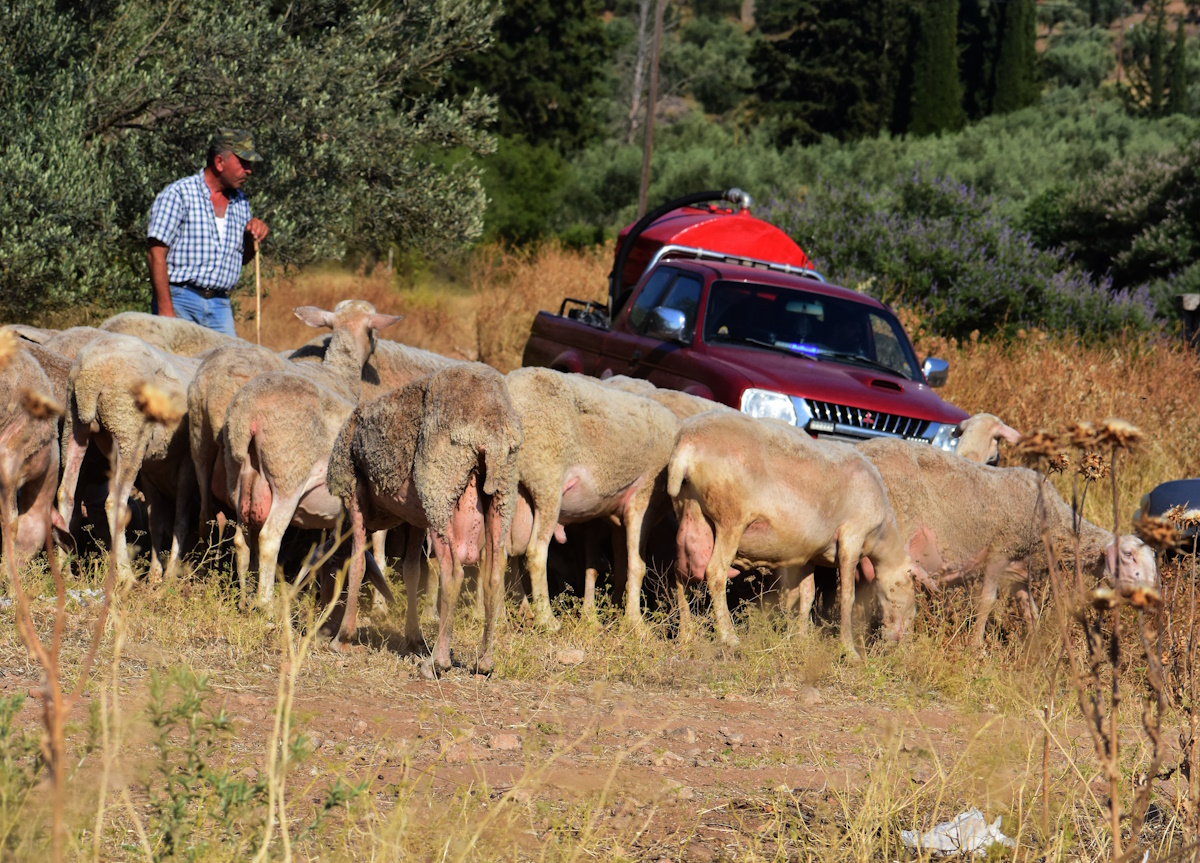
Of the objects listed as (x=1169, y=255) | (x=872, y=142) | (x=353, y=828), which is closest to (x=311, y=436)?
(x=353, y=828)

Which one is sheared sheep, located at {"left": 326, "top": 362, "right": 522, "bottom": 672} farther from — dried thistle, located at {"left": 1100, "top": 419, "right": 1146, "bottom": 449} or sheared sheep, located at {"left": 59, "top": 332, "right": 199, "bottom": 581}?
dried thistle, located at {"left": 1100, "top": 419, "right": 1146, "bottom": 449}

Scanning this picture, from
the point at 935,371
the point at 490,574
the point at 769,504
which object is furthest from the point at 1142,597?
the point at 935,371

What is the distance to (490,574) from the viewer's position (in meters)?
6.31

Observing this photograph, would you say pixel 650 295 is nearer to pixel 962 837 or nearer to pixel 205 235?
pixel 205 235

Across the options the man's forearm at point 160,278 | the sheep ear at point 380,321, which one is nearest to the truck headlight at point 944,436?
the sheep ear at point 380,321

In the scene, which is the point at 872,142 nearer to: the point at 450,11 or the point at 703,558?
the point at 450,11

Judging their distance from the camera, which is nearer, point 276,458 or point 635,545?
point 276,458

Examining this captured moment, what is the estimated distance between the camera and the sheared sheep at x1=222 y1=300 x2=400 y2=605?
7.37m

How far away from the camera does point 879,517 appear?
7.91m

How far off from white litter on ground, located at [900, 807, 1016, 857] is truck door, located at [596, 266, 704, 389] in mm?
5459

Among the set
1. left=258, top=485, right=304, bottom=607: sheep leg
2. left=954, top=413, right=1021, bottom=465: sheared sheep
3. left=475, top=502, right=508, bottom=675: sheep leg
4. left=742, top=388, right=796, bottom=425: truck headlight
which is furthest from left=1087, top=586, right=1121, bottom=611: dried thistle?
left=954, top=413, right=1021, bottom=465: sheared sheep

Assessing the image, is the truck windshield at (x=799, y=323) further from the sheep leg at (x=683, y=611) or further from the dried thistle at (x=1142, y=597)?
the dried thistle at (x=1142, y=597)

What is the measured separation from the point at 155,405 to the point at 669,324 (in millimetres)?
7555

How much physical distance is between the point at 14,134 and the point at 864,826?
10079 millimetres
